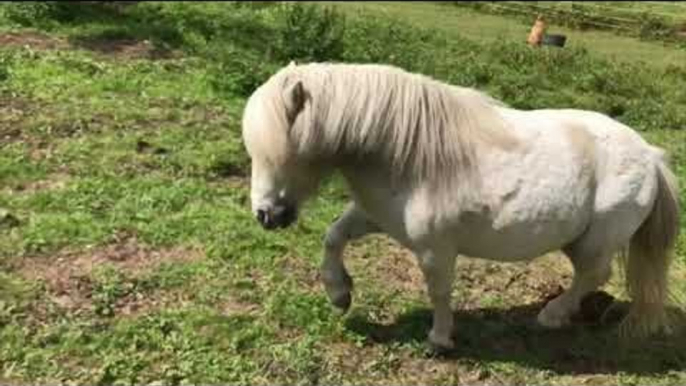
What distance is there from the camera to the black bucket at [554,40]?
12.1 m

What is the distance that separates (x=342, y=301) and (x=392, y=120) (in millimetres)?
1110

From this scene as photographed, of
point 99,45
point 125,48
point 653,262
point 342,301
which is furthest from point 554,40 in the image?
point 342,301

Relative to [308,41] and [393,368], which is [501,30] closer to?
[308,41]

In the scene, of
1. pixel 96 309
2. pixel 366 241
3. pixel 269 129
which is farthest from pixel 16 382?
pixel 366 241

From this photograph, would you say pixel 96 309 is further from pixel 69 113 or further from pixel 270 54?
pixel 270 54

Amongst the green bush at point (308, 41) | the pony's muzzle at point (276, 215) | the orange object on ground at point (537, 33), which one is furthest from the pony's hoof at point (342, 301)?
the orange object on ground at point (537, 33)

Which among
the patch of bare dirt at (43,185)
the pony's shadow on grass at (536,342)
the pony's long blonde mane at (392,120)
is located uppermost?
the pony's long blonde mane at (392,120)

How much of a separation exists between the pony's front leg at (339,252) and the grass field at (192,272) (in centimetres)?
19

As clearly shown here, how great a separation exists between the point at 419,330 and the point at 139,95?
461 cm

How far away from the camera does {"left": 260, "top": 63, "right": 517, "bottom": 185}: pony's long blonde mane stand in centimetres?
455

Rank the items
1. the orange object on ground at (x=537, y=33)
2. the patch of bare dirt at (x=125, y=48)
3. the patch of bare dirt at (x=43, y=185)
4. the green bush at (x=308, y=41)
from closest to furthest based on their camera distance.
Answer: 1. the patch of bare dirt at (x=43, y=185)
2. the patch of bare dirt at (x=125, y=48)
3. the green bush at (x=308, y=41)
4. the orange object on ground at (x=537, y=33)

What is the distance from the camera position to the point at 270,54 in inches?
441

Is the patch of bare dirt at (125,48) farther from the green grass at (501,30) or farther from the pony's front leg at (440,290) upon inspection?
the pony's front leg at (440,290)

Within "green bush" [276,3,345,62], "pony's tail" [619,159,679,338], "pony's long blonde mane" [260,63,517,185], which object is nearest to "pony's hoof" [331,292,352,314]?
"pony's long blonde mane" [260,63,517,185]
